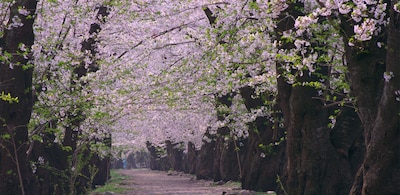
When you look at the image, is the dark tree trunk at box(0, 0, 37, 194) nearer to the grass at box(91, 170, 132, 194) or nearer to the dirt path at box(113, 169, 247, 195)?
the dirt path at box(113, 169, 247, 195)

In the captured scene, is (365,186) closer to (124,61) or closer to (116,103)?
(116,103)

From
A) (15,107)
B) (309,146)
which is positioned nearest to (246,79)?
(309,146)

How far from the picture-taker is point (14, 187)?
45.8 feet

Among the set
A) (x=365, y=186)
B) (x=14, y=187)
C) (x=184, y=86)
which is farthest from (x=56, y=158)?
(x=365, y=186)

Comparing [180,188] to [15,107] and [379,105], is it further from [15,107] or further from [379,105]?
[379,105]

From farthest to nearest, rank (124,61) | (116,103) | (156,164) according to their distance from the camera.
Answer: (156,164), (124,61), (116,103)

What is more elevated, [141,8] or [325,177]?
[141,8]

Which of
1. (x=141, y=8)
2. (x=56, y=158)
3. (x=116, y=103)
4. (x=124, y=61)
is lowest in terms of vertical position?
(x=56, y=158)

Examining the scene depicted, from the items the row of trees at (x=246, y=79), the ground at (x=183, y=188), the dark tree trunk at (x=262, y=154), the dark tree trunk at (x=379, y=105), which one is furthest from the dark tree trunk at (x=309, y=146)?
the ground at (x=183, y=188)

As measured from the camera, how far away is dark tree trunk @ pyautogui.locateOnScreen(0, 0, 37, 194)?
45.1ft

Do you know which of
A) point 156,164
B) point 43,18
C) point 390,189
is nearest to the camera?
point 390,189

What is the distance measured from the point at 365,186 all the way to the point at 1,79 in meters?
8.32

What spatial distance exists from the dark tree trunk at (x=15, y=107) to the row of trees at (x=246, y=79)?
0.03 meters

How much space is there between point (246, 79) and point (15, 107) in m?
6.59
